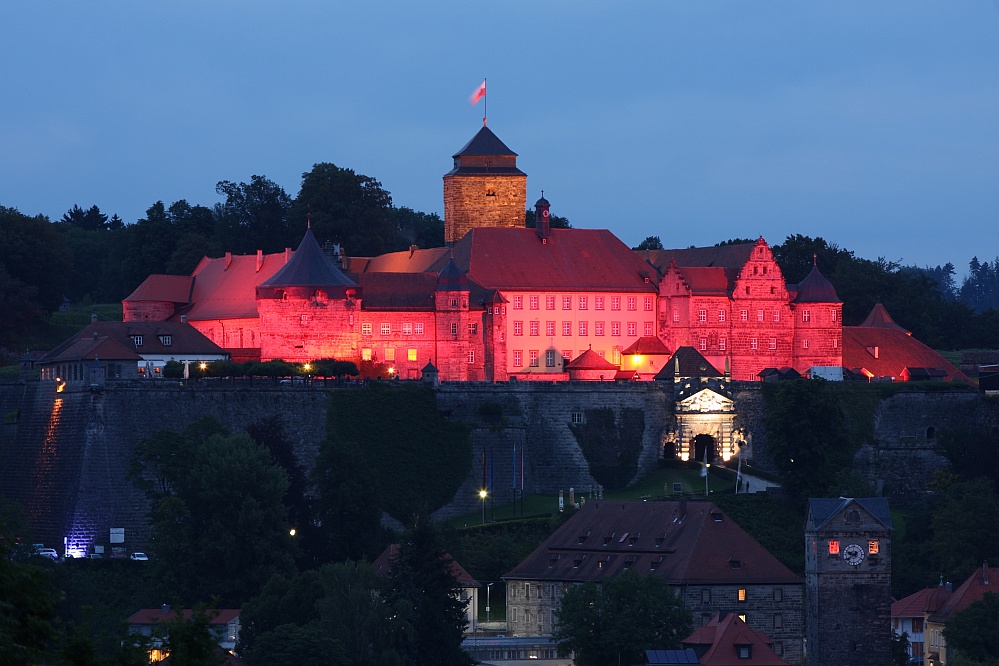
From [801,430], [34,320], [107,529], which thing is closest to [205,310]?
[34,320]

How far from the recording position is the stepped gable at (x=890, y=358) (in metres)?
99.2

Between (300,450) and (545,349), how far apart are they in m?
15.4

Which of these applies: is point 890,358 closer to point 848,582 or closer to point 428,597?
point 848,582

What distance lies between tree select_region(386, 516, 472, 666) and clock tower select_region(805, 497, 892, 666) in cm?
1127

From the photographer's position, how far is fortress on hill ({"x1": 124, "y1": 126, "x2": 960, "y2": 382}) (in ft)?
296

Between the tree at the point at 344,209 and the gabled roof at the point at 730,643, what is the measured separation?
155 ft

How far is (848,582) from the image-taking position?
2766 inches

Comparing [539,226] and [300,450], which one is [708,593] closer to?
[300,450]

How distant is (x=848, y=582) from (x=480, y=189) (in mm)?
37803

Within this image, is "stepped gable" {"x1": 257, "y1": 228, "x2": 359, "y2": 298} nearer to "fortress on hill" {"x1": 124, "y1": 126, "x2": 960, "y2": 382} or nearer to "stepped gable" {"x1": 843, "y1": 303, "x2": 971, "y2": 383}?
"fortress on hill" {"x1": 124, "y1": 126, "x2": 960, "y2": 382}

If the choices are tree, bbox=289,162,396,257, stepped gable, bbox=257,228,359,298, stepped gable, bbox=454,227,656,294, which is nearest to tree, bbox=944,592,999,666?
stepped gable, bbox=257,228,359,298

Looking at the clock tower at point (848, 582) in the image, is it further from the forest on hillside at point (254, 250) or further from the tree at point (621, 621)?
the forest on hillside at point (254, 250)

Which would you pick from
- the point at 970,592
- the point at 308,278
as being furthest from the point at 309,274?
the point at 970,592

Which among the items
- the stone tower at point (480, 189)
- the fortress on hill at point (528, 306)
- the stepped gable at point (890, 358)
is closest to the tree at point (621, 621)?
the fortress on hill at point (528, 306)
